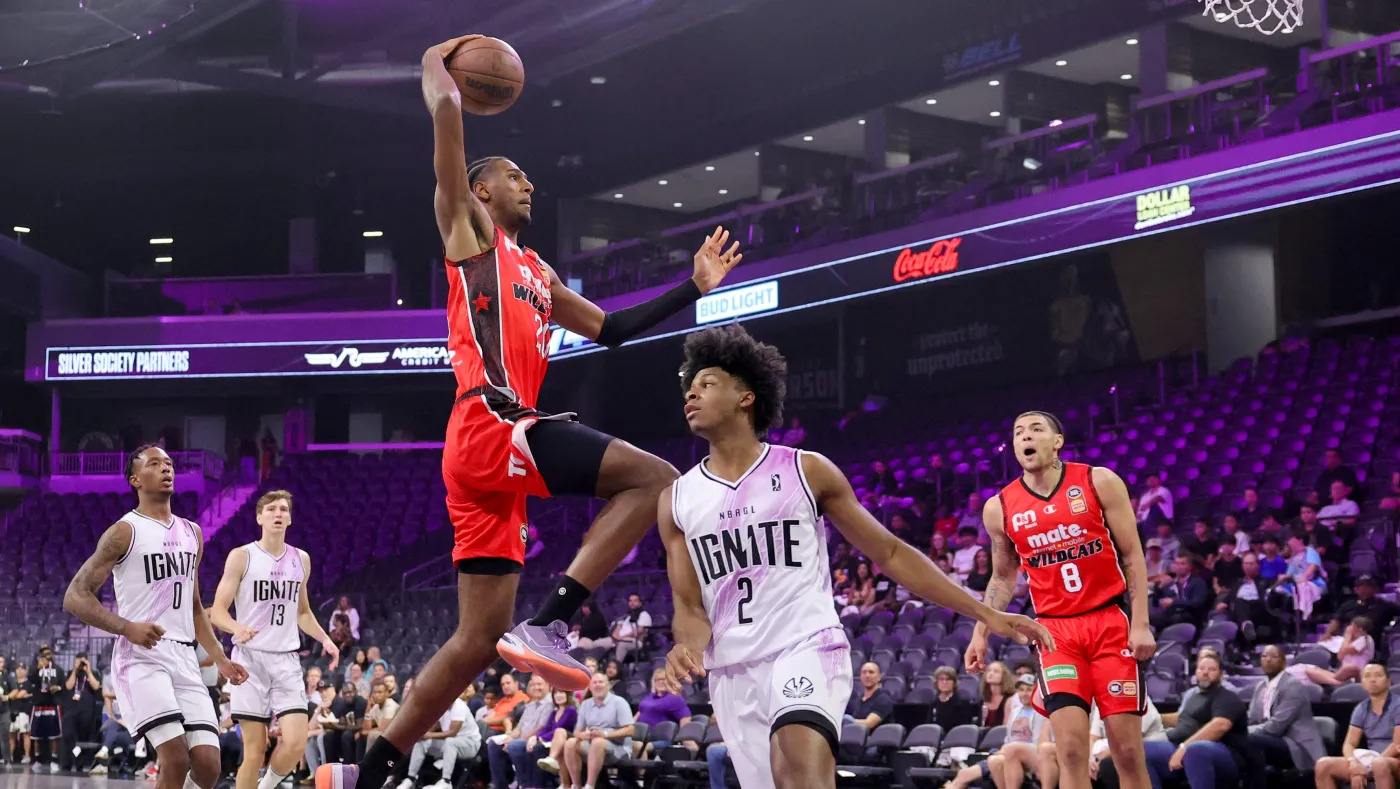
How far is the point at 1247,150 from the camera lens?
19.8m

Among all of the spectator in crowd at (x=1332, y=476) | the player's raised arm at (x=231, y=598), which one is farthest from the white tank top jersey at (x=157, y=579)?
the spectator in crowd at (x=1332, y=476)

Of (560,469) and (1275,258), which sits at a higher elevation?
(1275,258)

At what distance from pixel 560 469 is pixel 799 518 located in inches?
32.3

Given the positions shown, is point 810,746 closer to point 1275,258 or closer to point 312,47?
point 1275,258

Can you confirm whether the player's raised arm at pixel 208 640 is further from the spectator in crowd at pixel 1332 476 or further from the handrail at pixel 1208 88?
the handrail at pixel 1208 88

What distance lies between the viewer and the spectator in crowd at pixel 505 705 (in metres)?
15.9

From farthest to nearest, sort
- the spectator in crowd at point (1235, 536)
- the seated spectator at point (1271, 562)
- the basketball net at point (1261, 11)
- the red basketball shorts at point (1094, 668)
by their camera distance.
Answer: the basketball net at point (1261, 11) → the spectator in crowd at point (1235, 536) → the seated spectator at point (1271, 562) → the red basketball shorts at point (1094, 668)

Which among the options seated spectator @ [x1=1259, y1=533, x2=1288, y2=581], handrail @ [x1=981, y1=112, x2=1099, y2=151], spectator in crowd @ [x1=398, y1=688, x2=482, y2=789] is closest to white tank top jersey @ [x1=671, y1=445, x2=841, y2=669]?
seated spectator @ [x1=1259, y1=533, x2=1288, y2=581]

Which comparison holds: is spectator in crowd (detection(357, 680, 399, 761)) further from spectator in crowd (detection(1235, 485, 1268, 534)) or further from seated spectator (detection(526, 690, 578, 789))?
spectator in crowd (detection(1235, 485, 1268, 534))

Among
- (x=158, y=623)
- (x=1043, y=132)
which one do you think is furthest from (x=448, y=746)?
(x=1043, y=132)

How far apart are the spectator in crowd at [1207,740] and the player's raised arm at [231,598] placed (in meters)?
6.21

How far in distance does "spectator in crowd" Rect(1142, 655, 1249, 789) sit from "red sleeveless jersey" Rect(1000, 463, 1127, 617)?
3.72 m

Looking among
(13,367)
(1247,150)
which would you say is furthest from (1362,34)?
(13,367)

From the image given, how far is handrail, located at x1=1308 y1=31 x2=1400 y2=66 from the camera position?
1831cm
